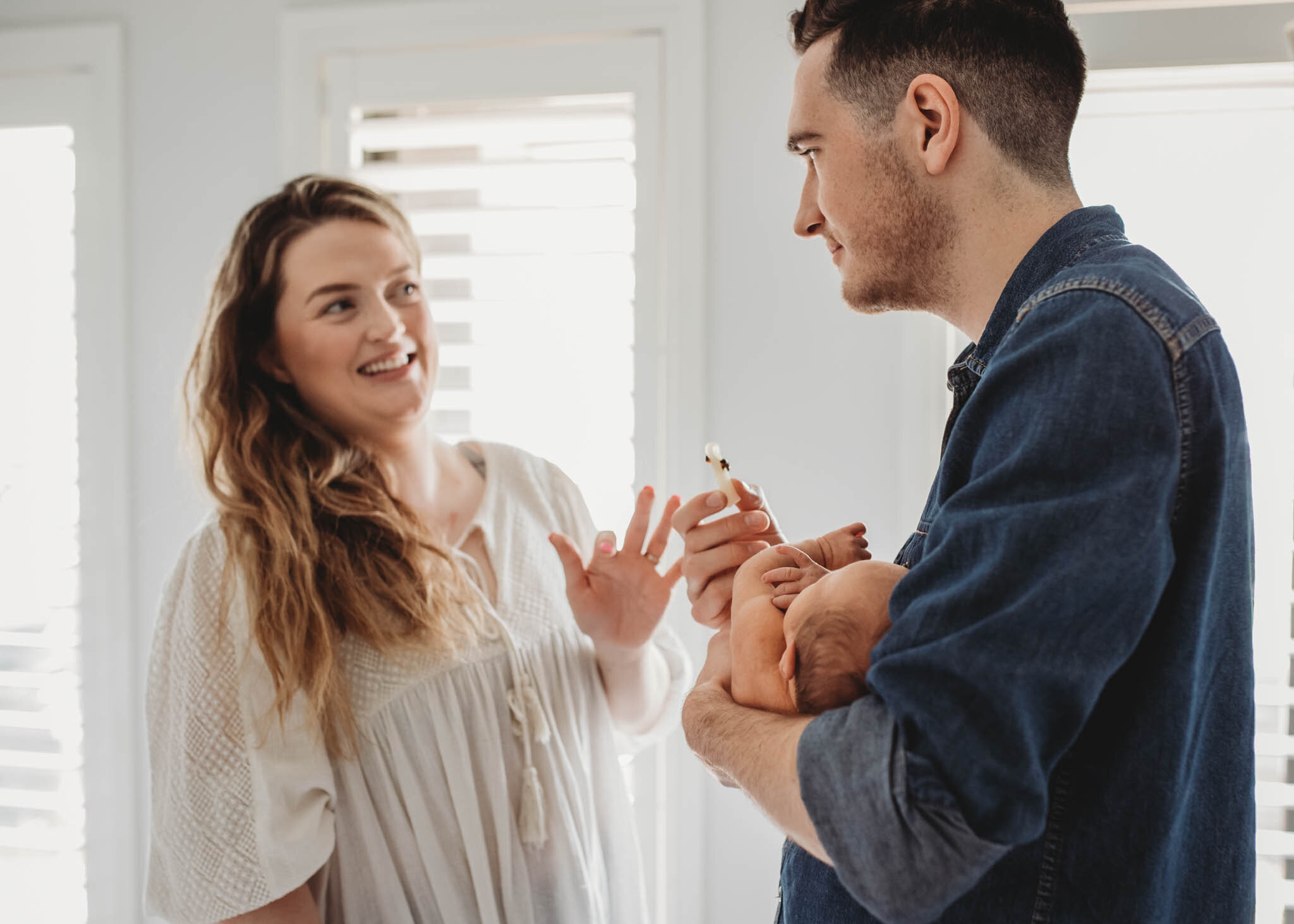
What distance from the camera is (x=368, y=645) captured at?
1.32 m

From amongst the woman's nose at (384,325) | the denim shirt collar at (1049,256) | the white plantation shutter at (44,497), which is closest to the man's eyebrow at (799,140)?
the denim shirt collar at (1049,256)

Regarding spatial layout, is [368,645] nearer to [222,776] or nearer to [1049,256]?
[222,776]

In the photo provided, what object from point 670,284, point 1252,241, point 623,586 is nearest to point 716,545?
point 623,586

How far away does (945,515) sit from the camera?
70cm

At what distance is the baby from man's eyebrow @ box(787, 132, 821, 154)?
435 mm

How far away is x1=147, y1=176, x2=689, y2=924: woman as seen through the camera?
122cm

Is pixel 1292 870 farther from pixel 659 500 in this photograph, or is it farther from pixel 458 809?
pixel 458 809

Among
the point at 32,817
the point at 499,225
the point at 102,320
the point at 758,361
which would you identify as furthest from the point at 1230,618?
the point at 32,817

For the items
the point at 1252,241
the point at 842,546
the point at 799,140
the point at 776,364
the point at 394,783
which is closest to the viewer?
the point at 799,140

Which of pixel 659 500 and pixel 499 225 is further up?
pixel 499 225

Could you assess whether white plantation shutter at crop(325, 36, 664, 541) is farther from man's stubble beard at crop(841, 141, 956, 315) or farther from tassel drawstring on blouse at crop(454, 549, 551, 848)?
man's stubble beard at crop(841, 141, 956, 315)

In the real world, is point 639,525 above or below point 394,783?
above

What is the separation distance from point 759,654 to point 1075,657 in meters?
0.31

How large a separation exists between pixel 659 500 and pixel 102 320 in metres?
1.28
